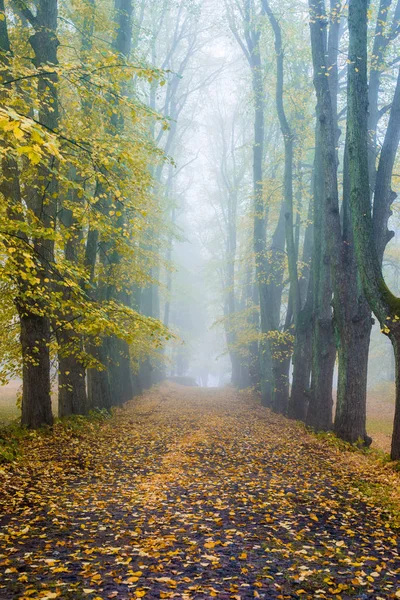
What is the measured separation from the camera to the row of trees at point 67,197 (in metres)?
6.82

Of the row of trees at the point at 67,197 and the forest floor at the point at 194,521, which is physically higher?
the row of trees at the point at 67,197

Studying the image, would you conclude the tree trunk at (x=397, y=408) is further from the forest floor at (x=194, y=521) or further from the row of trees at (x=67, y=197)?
the row of trees at (x=67, y=197)

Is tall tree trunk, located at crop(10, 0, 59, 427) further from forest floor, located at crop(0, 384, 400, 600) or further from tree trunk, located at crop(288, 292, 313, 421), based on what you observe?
tree trunk, located at crop(288, 292, 313, 421)

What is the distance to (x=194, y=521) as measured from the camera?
17.4 feet

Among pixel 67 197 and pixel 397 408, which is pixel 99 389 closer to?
pixel 67 197

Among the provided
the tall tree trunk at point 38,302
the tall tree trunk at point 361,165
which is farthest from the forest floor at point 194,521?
the tall tree trunk at point 361,165

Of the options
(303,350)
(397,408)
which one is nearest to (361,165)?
(397,408)

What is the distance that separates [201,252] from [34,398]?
1936 inches

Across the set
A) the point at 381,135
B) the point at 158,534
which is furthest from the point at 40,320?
the point at 381,135

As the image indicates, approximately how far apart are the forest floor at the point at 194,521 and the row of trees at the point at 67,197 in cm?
205

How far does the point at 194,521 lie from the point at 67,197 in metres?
8.81

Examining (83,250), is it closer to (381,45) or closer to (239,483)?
(239,483)

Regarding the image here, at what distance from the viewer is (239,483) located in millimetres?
6996

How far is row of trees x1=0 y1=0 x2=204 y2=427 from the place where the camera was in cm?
682
